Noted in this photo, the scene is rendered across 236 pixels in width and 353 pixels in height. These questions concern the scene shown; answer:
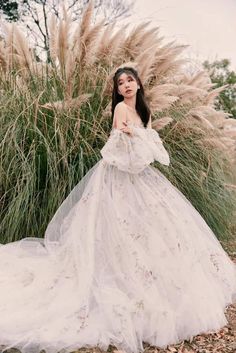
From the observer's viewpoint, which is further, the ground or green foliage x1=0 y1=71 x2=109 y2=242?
green foliage x1=0 y1=71 x2=109 y2=242

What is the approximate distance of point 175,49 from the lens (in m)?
4.57

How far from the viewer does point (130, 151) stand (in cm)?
314

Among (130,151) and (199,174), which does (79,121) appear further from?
(199,174)

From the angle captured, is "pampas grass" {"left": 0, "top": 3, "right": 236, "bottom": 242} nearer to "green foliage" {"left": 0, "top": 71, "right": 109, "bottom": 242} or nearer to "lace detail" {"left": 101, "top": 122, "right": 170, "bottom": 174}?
"green foliage" {"left": 0, "top": 71, "right": 109, "bottom": 242}

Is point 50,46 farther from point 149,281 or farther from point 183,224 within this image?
point 149,281

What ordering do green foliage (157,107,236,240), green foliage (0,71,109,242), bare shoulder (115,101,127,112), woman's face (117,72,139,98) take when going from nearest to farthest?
bare shoulder (115,101,127,112) → woman's face (117,72,139,98) → green foliage (0,71,109,242) → green foliage (157,107,236,240)

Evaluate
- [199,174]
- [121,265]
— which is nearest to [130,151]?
[121,265]

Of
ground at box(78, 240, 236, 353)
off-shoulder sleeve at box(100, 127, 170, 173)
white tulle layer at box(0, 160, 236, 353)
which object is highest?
off-shoulder sleeve at box(100, 127, 170, 173)

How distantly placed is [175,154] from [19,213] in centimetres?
155

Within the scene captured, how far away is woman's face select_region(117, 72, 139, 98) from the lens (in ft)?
11.1

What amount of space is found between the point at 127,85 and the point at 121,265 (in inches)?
47.7

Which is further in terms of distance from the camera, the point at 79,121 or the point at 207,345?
the point at 79,121

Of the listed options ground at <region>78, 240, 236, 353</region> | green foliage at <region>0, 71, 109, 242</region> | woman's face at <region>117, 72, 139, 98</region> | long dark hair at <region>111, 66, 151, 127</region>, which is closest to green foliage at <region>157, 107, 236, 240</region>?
green foliage at <region>0, 71, 109, 242</region>

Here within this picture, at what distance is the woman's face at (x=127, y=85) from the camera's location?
3.37 metres
